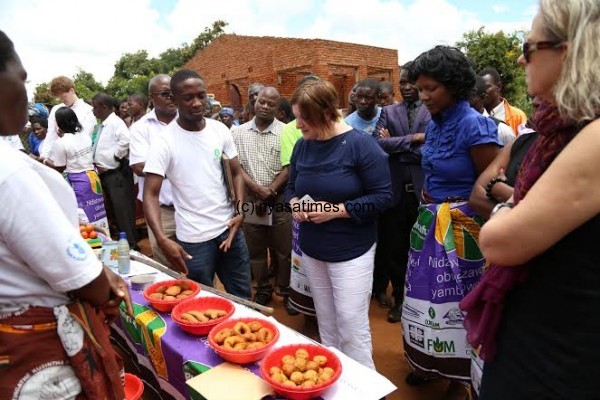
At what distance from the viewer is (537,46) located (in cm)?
105

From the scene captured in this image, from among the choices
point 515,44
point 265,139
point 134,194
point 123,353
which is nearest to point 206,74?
point 515,44

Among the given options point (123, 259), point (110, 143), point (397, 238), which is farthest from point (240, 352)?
point (110, 143)

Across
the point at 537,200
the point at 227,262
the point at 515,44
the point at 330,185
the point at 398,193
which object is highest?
the point at 515,44

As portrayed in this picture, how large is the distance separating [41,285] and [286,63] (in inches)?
594

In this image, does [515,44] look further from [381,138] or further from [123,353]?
[123,353]

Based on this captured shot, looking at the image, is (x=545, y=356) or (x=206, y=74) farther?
(x=206, y=74)

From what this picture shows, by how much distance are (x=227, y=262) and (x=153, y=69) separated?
119 feet

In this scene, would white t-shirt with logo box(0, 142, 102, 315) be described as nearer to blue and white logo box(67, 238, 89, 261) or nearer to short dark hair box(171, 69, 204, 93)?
blue and white logo box(67, 238, 89, 261)

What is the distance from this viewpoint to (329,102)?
7.56ft

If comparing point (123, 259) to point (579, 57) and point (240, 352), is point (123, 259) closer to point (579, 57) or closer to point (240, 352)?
point (240, 352)

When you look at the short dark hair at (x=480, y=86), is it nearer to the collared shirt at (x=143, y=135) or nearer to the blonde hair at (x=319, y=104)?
the blonde hair at (x=319, y=104)

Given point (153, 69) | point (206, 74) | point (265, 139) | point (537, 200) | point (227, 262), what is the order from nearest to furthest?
point (537, 200) < point (227, 262) < point (265, 139) < point (206, 74) < point (153, 69)

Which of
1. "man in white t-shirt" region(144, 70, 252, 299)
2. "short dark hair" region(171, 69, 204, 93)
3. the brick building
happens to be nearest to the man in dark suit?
"man in white t-shirt" region(144, 70, 252, 299)

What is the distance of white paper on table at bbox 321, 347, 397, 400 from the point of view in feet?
4.75
